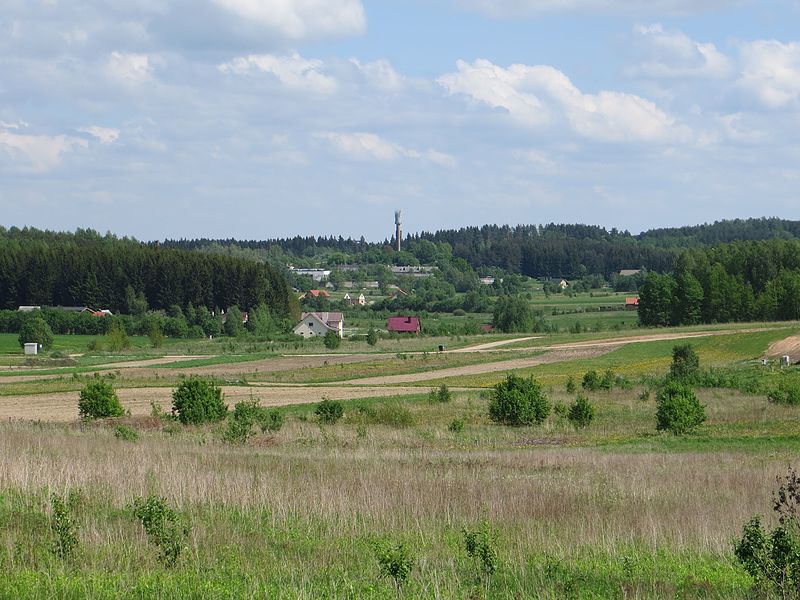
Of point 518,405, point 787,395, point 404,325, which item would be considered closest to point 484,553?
point 518,405

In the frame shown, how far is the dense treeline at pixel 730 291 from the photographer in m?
113

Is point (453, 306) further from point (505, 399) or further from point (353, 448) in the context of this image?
point (353, 448)

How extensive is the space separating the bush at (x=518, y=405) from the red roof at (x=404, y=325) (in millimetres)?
95149

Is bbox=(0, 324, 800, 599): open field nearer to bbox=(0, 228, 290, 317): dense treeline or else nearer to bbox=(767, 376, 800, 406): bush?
bbox=(767, 376, 800, 406): bush

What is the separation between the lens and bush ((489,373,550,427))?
37938mm

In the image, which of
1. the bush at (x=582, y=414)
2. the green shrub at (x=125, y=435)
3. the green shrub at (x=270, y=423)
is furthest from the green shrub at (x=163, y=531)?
the bush at (x=582, y=414)

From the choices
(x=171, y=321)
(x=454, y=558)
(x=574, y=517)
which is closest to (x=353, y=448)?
(x=574, y=517)

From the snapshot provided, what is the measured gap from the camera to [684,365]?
58969 millimetres

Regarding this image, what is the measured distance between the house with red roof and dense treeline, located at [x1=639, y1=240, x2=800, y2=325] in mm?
30511

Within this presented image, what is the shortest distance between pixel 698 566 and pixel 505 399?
2627 cm

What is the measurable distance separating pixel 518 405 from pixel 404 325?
325 feet

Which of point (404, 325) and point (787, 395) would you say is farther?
point (404, 325)

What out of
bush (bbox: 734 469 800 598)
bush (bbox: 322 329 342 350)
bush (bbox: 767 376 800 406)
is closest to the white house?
bush (bbox: 322 329 342 350)

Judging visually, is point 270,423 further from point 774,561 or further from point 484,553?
point 774,561
